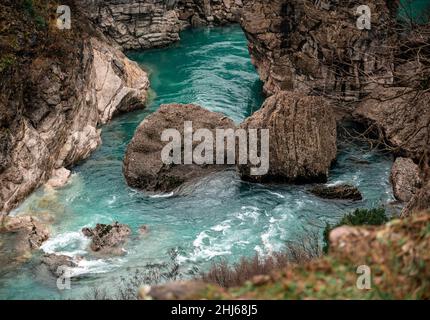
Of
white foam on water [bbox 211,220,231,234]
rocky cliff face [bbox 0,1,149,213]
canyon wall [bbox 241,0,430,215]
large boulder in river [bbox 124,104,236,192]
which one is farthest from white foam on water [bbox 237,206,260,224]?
rocky cliff face [bbox 0,1,149,213]

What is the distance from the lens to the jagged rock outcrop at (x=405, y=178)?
29.3 m

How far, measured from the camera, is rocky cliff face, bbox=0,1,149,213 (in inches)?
1214

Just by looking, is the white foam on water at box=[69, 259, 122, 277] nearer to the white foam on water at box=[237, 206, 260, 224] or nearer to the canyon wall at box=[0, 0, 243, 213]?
the canyon wall at box=[0, 0, 243, 213]

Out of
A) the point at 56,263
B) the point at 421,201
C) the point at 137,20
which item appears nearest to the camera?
the point at 421,201

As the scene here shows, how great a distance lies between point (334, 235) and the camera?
10984 millimetres

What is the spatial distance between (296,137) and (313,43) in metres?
11.7

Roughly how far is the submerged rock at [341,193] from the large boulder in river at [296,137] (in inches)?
62.3

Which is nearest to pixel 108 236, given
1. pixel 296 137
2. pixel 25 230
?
pixel 25 230

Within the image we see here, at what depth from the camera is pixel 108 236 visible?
2722 centimetres

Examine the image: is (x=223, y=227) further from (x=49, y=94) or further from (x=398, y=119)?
(x=49, y=94)

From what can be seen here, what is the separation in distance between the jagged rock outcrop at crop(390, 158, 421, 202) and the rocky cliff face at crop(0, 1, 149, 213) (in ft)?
58.9

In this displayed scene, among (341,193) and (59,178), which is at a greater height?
(341,193)

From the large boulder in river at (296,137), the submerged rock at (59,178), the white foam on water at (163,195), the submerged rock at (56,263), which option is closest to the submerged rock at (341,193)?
the large boulder in river at (296,137)

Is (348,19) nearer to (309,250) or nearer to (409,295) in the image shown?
(309,250)
